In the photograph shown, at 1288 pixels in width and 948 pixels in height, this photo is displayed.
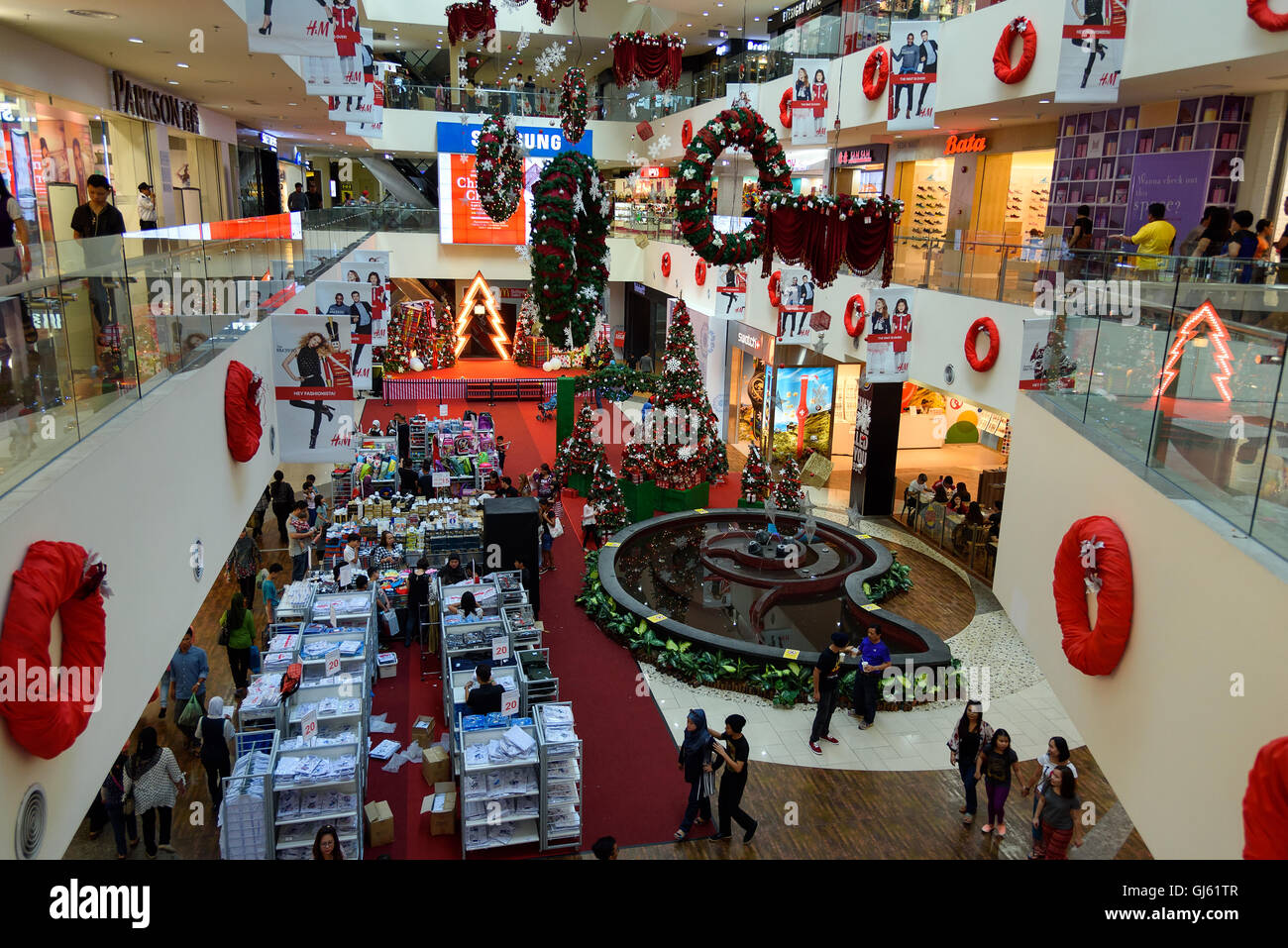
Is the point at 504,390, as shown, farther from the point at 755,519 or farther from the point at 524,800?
the point at 524,800

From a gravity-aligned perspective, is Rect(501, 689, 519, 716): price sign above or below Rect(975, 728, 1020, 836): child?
above

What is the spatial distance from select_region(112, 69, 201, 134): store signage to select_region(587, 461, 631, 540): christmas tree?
8735 millimetres

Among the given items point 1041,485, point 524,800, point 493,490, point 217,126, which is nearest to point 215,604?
point 493,490

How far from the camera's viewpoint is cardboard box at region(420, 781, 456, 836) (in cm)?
764

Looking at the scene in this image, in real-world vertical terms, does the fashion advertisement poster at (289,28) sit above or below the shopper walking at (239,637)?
above

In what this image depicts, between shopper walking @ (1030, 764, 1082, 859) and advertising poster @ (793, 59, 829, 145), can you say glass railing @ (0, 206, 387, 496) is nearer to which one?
shopper walking @ (1030, 764, 1082, 859)

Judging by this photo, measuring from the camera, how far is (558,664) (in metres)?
10.9

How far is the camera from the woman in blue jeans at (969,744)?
7879 mm

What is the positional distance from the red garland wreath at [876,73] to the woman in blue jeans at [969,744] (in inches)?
445

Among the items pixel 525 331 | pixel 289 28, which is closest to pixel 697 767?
pixel 289 28

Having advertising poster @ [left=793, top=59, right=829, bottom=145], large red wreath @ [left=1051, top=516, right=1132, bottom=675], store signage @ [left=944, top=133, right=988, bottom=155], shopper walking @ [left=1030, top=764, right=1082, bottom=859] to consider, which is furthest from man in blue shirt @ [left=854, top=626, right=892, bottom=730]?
store signage @ [left=944, top=133, right=988, bottom=155]

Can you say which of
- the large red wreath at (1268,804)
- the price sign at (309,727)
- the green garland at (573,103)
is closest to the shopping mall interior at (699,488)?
the large red wreath at (1268,804)

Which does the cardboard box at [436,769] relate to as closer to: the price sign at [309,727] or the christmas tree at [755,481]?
the price sign at [309,727]
